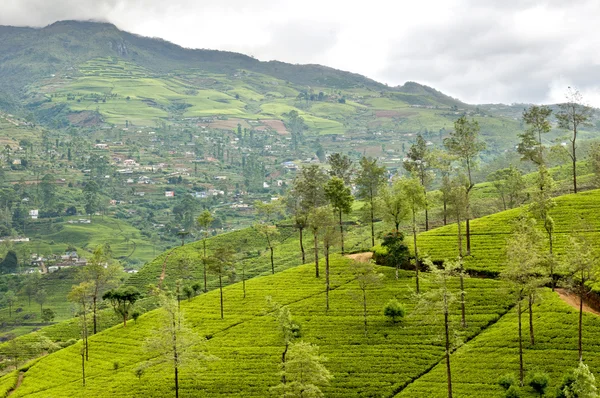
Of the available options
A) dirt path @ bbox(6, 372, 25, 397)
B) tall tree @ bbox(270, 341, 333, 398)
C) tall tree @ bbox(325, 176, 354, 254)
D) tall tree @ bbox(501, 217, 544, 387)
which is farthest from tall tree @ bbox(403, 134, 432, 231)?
dirt path @ bbox(6, 372, 25, 397)

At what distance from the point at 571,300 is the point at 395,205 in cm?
2191

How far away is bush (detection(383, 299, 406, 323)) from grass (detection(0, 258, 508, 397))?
2.63 feet

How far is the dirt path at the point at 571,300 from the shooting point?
53425mm

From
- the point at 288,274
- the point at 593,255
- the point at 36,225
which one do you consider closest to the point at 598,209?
the point at 593,255

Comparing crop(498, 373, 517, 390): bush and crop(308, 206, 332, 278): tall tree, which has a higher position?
crop(308, 206, 332, 278): tall tree

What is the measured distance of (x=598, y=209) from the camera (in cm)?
7638

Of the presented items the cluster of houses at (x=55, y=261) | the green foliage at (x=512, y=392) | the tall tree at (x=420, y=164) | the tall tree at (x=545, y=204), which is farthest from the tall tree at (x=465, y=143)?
the cluster of houses at (x=55, y=261)

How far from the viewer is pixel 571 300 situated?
56344 millimetres

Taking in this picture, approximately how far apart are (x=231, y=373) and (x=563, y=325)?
99.0 feet

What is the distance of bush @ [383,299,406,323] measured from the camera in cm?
5703

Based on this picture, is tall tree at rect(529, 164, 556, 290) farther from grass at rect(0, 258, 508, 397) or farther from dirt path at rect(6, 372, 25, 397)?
dirt path at rect(6, 372, 25, 397)

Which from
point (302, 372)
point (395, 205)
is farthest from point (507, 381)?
point (395, 205)

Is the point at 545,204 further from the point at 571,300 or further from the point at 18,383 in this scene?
the point at 18,383

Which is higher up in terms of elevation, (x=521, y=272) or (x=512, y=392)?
(x=521, y=272)
